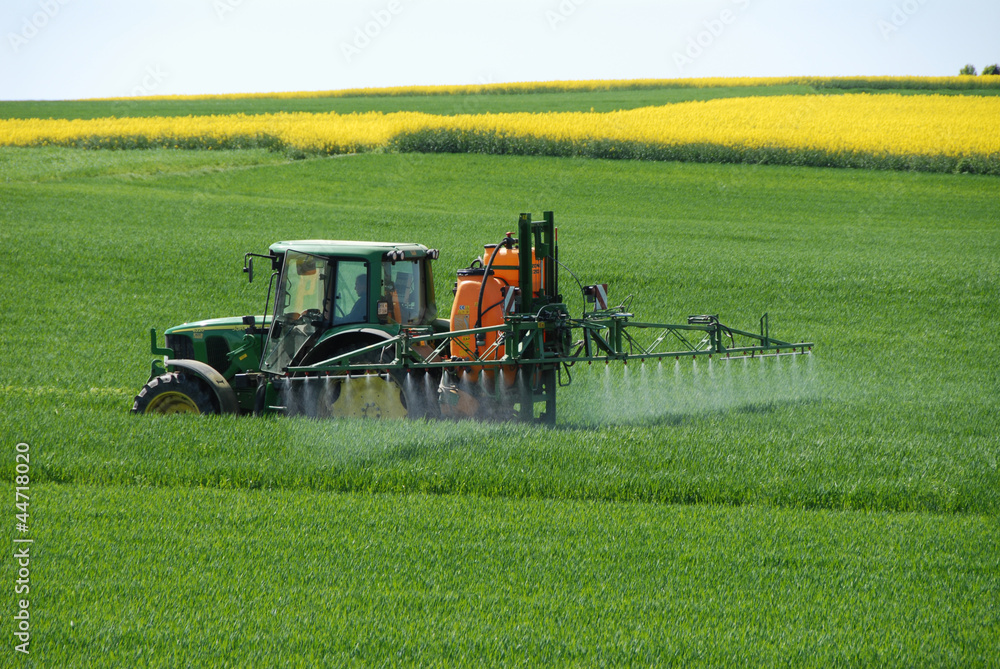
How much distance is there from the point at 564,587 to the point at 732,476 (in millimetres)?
2853

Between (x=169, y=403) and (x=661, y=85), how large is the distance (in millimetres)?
70984

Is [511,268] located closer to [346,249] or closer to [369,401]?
[346,249]

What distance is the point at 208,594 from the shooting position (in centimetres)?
575

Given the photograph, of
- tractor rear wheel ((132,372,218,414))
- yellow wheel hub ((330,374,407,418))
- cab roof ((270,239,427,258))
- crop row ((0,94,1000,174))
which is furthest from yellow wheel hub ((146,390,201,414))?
crop row ((0,94,1000,174))

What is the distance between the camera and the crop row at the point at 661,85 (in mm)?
63312

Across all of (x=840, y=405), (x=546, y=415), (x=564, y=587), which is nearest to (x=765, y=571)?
(x=564, y=587)

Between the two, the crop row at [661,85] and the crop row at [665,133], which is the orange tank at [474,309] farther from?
the crop row at [661,85]

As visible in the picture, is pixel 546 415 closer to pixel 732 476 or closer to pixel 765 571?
pixel 732 476

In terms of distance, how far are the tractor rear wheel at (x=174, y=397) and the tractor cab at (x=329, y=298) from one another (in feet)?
2.39

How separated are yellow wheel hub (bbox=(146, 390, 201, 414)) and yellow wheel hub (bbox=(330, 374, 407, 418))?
172 cm

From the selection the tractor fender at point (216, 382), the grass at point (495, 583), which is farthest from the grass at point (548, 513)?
Answer: the tractor fender at point (216, 382)

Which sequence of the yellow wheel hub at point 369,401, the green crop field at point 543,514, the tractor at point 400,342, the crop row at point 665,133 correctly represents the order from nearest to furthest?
1. the green crop field at point 543,514
2. the tractor at point 400,342
3. the yellow wheel hub at point 369,401
4. the crop row at point 665,133

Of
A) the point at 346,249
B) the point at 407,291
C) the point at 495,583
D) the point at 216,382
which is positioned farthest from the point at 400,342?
the point at 495,583

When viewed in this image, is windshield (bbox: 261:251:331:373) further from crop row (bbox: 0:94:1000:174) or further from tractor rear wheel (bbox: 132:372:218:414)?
crop row (bbox: 0:94:1000:174)
